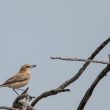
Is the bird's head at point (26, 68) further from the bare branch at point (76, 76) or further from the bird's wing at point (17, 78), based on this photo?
the bare branch at point (76, 76)

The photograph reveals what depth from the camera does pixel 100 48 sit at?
3863 mm

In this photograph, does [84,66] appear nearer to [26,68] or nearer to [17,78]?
[17,78]

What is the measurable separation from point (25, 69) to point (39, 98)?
13759 mm

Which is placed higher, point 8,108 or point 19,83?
point 19,83

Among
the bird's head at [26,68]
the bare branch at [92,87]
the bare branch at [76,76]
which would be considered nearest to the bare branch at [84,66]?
the bare branch at [76,76]

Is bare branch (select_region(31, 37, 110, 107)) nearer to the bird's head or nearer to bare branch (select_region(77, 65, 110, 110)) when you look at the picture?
bare branch (select_region(77, 65, 110, 110))

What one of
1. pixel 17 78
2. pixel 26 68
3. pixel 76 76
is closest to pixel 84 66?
pixel 76 76

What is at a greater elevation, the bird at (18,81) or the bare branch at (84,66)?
the bird at (18,81)

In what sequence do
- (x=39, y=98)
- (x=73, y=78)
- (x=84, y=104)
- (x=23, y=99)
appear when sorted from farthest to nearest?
(x=23, y=99)
(x=39, y=98)
(x=73, y=78)
(x=84, y=104)

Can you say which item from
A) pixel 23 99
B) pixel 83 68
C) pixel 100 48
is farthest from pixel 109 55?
pixel 23 99

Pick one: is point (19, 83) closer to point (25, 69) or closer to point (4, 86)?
point (4, 86)

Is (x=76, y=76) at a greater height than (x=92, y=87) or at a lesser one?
greater

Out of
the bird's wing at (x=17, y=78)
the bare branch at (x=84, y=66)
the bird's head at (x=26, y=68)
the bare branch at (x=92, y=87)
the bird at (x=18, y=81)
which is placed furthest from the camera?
the bird's head at (x=26, y=68)

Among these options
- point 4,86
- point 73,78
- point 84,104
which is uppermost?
point 4,86
